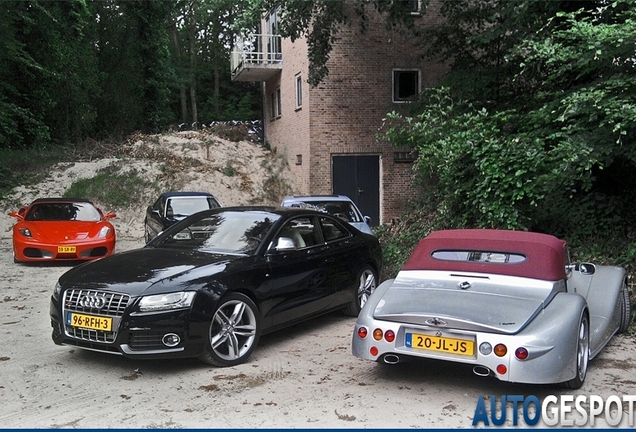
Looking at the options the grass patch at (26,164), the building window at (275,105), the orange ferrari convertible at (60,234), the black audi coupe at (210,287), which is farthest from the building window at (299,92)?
the black audi coupe at (210,287)

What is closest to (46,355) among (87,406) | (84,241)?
(87,406)

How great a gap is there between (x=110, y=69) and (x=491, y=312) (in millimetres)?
33345

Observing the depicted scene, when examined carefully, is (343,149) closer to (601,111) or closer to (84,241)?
(84,241)

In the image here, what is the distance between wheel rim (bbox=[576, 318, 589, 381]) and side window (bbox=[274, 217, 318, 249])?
10.2ft

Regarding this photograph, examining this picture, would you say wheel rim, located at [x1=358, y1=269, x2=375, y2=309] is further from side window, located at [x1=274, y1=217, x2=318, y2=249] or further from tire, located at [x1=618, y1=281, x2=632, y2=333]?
tire, located at [x1=618, y1=281, x2=632, y2=333]

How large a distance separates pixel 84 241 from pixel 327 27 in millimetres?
8065

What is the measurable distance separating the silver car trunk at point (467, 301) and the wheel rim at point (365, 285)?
2.30m

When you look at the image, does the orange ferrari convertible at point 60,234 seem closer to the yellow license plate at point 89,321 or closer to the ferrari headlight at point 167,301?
the yellow license plate at point 89,321

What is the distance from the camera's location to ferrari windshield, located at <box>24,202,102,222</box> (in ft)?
42.3

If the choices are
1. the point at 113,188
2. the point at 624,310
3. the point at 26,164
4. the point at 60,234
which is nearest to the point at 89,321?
the point at 624,310

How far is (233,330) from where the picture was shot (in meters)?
5.93

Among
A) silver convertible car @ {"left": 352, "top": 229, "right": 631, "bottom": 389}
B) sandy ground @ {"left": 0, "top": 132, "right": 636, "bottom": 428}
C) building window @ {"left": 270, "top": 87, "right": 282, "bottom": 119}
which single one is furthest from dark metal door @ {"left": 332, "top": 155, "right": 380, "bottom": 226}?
silver convertible car @ {"left": 352, "top": 229, "right": 631, "bottom": 389}

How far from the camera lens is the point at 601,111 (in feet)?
25.1

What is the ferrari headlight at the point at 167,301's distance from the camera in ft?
17.9
